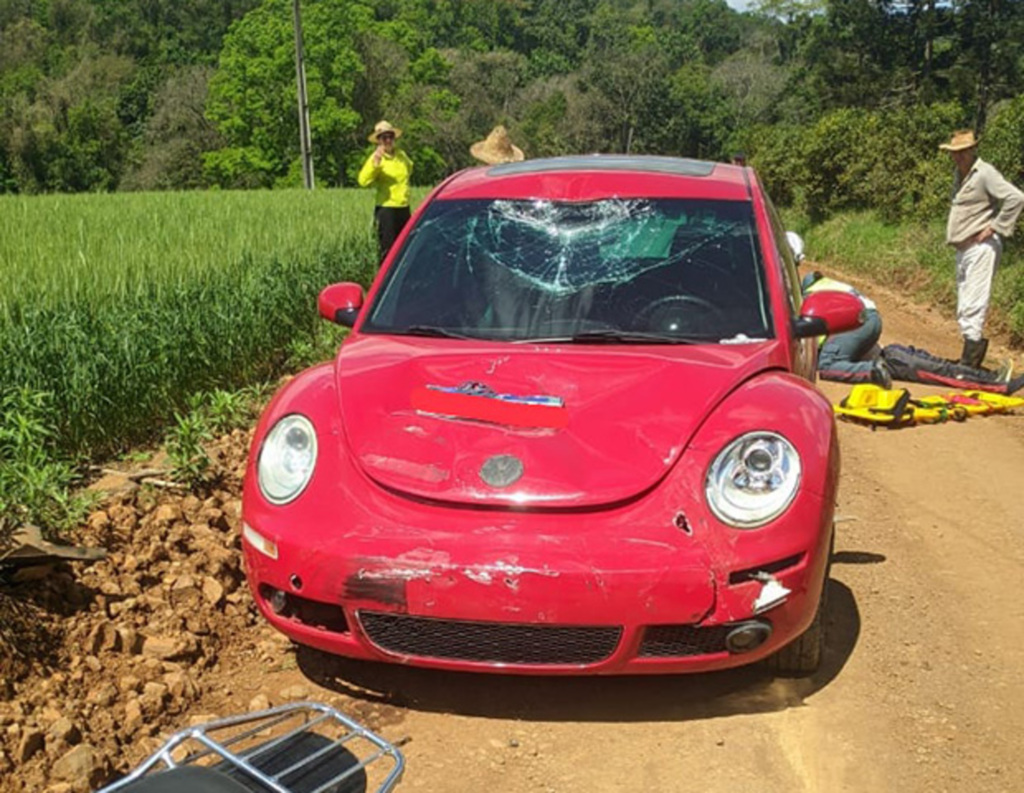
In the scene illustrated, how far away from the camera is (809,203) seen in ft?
87.2

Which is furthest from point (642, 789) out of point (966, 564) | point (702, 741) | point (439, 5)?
point (439, 5)

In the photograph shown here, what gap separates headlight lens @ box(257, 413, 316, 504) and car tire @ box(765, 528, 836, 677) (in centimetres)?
166

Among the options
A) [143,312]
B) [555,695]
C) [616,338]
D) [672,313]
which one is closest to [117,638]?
[555,695]

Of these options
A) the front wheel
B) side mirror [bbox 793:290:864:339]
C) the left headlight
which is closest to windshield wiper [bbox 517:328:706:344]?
side mirror [bbox 793:290:864:339]

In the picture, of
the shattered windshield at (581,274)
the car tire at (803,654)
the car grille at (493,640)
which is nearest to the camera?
the car grille at (493,640)

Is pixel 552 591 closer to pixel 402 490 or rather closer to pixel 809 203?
pixel 402 490

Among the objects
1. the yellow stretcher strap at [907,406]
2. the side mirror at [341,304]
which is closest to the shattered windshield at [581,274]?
the side mirror at [341,304]

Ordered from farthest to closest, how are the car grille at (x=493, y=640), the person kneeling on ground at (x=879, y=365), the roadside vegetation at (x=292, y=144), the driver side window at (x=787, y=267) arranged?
the person kneeling on ground at (x=879, y=365)
the roadside vegetation at (x=292, y=144)
the driver side window at (x=787, y=267)
the car grille at (x=493, y=640)

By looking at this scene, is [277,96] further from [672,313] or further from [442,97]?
[672,313]

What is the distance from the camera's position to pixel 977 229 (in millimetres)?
10234

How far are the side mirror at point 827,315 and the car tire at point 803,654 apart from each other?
950 mm

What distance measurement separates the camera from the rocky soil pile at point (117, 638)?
3.28 metres

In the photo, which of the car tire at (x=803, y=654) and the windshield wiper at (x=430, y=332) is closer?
the car tire at (x=803, y=654)

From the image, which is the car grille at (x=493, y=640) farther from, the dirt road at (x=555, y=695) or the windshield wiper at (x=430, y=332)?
the windshield wiper at (x=430, y=332)
